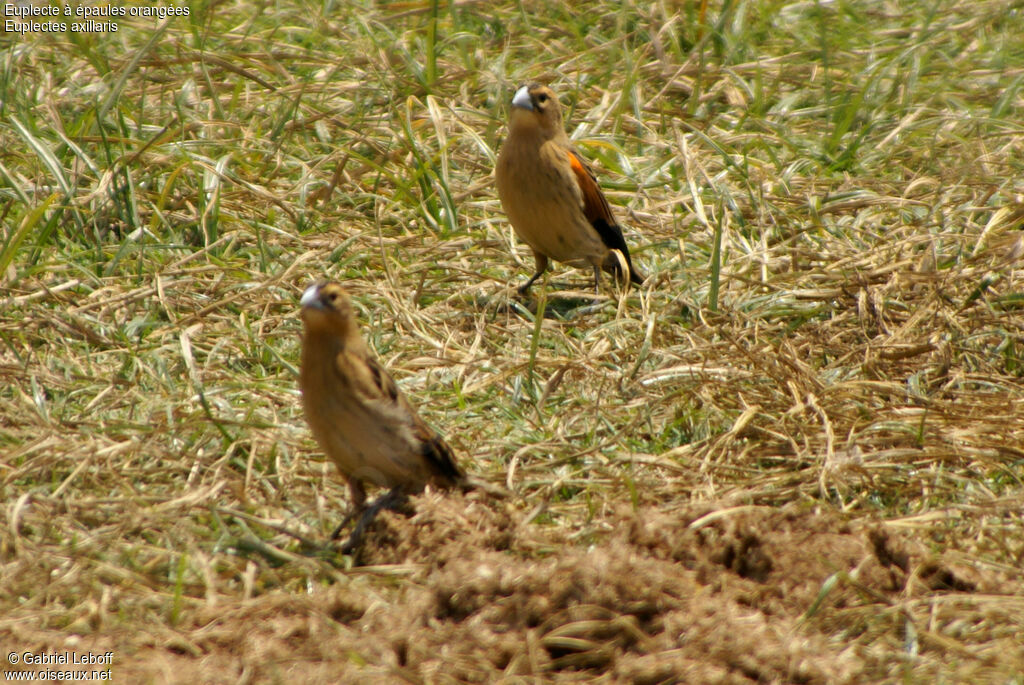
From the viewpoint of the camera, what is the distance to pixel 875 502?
4211 millimetres

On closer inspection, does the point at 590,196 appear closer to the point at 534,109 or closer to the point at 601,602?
the point at 534,109

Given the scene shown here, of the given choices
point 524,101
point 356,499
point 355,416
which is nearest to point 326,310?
point 355,416

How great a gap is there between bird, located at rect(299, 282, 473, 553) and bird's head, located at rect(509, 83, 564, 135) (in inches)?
94.1

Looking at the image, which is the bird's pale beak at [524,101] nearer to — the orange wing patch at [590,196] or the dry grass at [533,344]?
the orange wing patch at [590,196]

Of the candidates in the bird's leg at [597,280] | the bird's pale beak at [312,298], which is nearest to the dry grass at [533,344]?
the bird's leg at [597,280]

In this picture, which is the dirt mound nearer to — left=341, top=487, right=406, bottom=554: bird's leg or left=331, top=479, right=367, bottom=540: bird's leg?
left=341, top=487, right=406, bottom=554: bird's leg

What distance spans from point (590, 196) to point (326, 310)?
2.59 metres

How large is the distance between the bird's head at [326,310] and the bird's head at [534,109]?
7.91 ft

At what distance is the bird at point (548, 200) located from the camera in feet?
19.9

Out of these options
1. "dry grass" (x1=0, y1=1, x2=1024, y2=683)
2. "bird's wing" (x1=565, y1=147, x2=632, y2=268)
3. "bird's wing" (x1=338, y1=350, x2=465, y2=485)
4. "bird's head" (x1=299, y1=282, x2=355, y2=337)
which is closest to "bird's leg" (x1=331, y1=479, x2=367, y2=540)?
"dry grass" (x1=0, y1=1, x2=1024, y2=683)

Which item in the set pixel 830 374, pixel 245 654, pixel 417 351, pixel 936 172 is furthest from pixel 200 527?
pixel 936 172

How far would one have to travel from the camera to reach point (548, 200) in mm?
6066

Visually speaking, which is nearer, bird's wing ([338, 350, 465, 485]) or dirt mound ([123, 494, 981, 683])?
dirt mound ([123, 494, 981, 683])

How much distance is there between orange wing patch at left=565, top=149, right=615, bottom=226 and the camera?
6.16 meters
